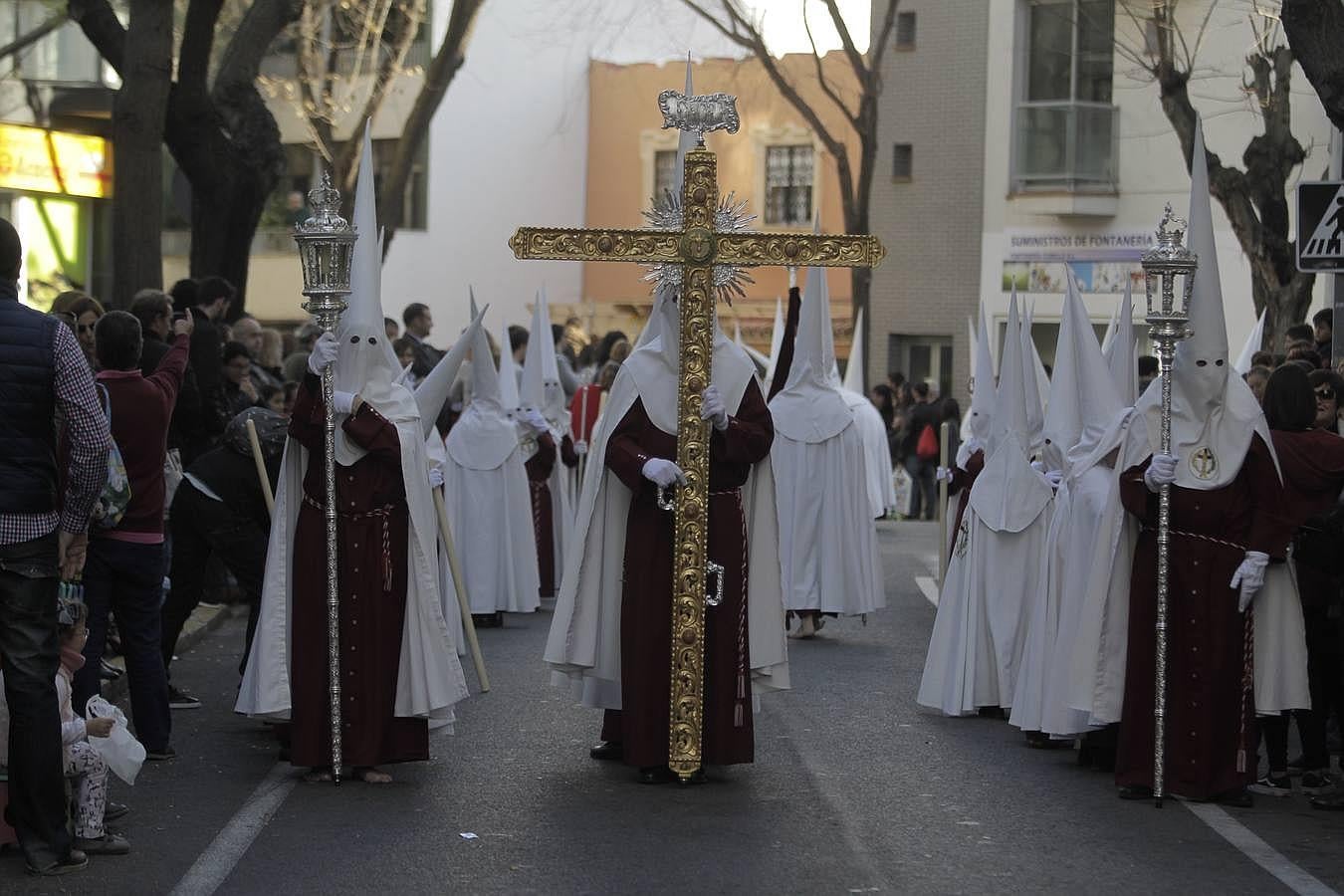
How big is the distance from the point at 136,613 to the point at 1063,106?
27.6 metres

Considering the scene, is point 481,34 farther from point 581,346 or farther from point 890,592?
point 890,592

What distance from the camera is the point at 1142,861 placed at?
25.6 ft

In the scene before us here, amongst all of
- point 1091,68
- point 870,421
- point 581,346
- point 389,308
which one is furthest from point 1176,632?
point 389,308

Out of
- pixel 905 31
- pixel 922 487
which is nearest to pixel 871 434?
pixel 922 487

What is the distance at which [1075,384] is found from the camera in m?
10.8

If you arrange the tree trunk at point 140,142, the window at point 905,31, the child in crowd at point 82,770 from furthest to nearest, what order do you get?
the window at point 905,31 < the tree trunk at point 140,142 < the child in crowd at point 82,770

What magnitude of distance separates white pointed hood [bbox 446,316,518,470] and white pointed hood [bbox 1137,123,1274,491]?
295 inches

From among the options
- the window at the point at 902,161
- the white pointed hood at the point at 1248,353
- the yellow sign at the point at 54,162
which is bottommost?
the white pointed hood at the point at 1248,353

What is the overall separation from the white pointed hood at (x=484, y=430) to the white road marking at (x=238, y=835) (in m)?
6.56

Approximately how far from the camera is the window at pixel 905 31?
121 ft

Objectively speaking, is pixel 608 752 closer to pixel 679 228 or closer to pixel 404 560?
pixel 404 560

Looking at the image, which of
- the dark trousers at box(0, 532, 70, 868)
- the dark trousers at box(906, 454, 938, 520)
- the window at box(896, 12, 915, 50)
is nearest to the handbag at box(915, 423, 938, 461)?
the dark trousers at box(906, 454, 938, 520)

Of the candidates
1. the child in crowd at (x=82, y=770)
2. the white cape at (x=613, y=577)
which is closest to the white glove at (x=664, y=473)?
the white cape at (x=613, y=577)

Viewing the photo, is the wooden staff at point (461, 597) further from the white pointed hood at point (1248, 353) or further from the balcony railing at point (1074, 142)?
Result: the balcony railing at point (1074, 142)
